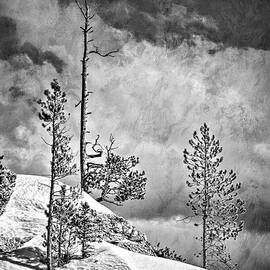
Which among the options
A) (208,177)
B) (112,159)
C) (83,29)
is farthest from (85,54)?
(208,177)

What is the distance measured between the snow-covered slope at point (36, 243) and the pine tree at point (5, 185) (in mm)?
355

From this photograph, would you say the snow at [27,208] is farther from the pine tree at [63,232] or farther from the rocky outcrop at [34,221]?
the pine tree at [63,232]

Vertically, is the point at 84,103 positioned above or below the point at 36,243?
above

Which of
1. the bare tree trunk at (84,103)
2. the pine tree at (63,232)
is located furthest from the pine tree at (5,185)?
the bare tree trunk at (84,103)

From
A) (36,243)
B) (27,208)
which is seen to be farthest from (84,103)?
A: (36,243)

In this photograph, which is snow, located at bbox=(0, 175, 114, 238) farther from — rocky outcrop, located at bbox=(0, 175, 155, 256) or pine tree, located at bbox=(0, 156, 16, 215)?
pine tree, located at bbox=(0, 156, 16, 215)

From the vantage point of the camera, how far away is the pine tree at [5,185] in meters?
17.8

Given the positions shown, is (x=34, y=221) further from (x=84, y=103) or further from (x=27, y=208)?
(x=84, y=103)

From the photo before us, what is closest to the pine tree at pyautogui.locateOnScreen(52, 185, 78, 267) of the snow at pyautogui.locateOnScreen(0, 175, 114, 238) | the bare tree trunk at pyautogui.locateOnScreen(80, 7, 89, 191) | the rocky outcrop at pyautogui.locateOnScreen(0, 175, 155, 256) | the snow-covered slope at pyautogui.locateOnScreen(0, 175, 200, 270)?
the snow-covered slope at pyautogui.locateOnScreen(0, 175, 200, 270)

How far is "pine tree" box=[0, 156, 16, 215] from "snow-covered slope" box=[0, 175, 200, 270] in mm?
355

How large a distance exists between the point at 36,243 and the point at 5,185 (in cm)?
329

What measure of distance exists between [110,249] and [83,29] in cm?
1335

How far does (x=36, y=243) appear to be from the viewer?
52.0 feet

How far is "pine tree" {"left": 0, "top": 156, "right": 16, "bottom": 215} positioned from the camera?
17.8 metres
